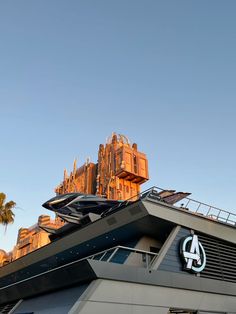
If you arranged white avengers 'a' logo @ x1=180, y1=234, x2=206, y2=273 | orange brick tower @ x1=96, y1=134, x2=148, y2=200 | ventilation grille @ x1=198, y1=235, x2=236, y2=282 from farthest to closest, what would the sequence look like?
orange brick tower @ x1=96, y1=134, x2=148, y2=200
ventilation grille @ x1=198, y1=235, x2=236, y2=282
white avengers 'a' logo @ x1=180, y1=234, x2=206, y2=273

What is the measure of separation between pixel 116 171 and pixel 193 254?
60309 millimetres

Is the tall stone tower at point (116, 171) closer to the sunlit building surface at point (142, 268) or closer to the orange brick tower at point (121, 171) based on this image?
the orange brick tower at point (121, 171)

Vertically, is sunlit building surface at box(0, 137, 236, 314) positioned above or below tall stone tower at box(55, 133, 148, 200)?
below

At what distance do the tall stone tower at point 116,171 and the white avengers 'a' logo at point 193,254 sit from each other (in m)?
56.5

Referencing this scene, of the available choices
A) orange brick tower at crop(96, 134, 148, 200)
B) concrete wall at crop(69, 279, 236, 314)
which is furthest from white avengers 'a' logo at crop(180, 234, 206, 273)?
orange brick tower at crop(96, 134, 148, 200)

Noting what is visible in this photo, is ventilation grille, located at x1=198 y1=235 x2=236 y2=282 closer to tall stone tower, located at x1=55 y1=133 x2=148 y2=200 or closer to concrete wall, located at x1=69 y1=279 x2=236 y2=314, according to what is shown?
A: concrete wall, located at x1=69 y1=279 x2=236 y2=314

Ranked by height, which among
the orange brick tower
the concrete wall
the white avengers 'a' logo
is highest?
the orange brick tower

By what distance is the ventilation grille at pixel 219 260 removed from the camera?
21.1 metres

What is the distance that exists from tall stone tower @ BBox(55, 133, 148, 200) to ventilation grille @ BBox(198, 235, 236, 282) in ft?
179

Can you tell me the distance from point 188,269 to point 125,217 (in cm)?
462

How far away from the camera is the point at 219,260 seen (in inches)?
867

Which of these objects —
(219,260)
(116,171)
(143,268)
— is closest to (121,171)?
(116,171)

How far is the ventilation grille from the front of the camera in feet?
69.4

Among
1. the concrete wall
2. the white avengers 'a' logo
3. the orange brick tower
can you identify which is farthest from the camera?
the orange brick tower
